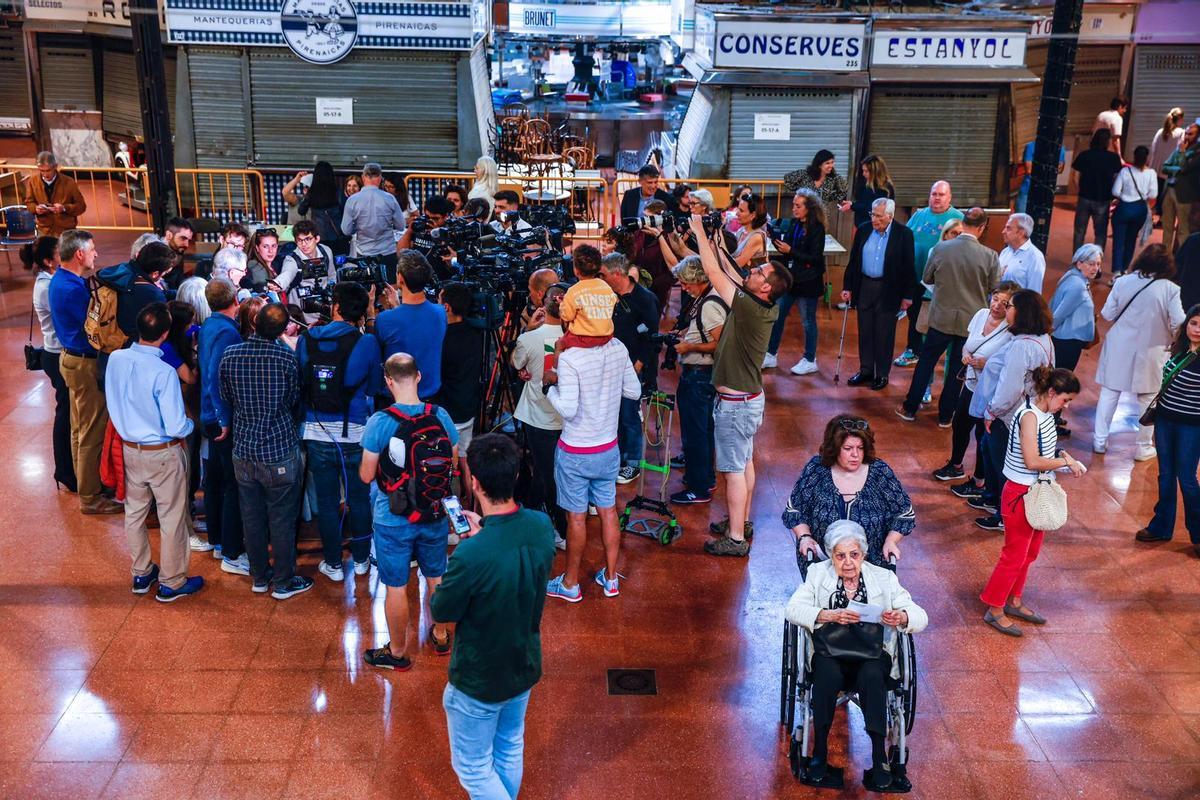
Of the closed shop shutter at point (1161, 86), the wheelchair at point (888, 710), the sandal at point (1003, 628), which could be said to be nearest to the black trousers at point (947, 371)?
the sandal at point (1003, 628)

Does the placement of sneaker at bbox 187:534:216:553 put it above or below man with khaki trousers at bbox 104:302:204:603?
below

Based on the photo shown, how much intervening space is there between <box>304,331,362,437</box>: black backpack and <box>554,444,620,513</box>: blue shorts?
3.81 feet

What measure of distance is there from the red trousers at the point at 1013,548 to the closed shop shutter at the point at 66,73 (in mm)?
14369

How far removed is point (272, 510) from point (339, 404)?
2.27 ft

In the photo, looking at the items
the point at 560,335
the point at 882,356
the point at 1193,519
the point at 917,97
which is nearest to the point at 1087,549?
the point at 1193,519

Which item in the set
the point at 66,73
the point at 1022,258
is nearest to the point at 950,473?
the point at 1022,258

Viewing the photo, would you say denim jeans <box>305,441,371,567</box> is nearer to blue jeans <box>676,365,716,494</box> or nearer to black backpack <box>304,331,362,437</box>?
black backpack <box>304,331,362,437</box>

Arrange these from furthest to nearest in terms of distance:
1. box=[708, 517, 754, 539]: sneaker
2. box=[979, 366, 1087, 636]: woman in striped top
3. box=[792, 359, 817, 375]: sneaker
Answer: box=[792, 359, 817, 375]: sneaker → box=[708, 517, 754, 539]: sneaker → box=[979, 366, 1087, 636]: woman in striped top

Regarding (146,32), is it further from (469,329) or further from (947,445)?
(947,445)

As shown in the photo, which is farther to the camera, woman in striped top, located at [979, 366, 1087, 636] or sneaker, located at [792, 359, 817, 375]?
sneaker, located at [792, 359, 817, 375]

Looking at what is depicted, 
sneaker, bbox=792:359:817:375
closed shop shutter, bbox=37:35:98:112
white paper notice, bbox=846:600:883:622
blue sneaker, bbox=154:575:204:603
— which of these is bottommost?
blue sneaker, bbox=154:575:204:603

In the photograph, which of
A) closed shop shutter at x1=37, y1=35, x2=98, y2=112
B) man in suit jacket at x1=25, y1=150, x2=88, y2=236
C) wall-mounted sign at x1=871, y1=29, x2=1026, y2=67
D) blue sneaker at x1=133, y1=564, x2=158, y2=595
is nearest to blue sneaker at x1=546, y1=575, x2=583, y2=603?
blue sneaker at x1=133, y1=564, x2=158, y2=595

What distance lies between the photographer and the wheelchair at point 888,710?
468 cm

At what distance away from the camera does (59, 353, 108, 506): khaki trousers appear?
6.78 m
